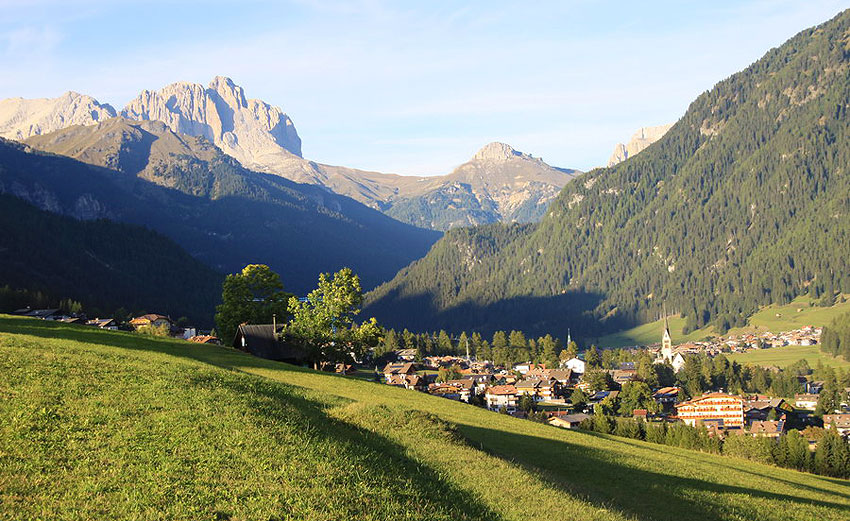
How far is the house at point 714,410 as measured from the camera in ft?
412

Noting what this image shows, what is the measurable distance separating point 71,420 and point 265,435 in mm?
5984

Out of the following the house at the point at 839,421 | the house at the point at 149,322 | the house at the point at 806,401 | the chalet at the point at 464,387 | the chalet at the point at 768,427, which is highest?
the house at the point at 149,322

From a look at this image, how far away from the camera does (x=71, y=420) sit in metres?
21.7

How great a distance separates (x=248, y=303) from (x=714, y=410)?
8865cm

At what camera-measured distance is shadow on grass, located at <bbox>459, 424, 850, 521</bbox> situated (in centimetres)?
2888

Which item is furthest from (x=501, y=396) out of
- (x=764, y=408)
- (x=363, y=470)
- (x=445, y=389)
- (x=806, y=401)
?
(x=363, y=470)

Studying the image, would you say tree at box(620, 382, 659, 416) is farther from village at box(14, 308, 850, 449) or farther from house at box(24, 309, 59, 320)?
house at box(24, 309, 59, 320)

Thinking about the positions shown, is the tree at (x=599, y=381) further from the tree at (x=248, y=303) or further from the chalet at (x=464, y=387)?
the tree at (x=248, y=303)

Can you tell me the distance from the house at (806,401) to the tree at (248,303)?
111 metres

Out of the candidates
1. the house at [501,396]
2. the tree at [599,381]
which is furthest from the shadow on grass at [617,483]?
the tree at [599,381]

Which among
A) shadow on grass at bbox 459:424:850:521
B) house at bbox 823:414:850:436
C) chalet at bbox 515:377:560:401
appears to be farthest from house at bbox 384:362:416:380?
shadow on grass at bbox 459:424:850:521

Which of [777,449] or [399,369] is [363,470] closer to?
[777,449]

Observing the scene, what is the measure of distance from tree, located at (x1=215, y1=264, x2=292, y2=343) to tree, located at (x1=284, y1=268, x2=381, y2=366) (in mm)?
14103

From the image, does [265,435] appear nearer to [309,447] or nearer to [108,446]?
[309,447]
